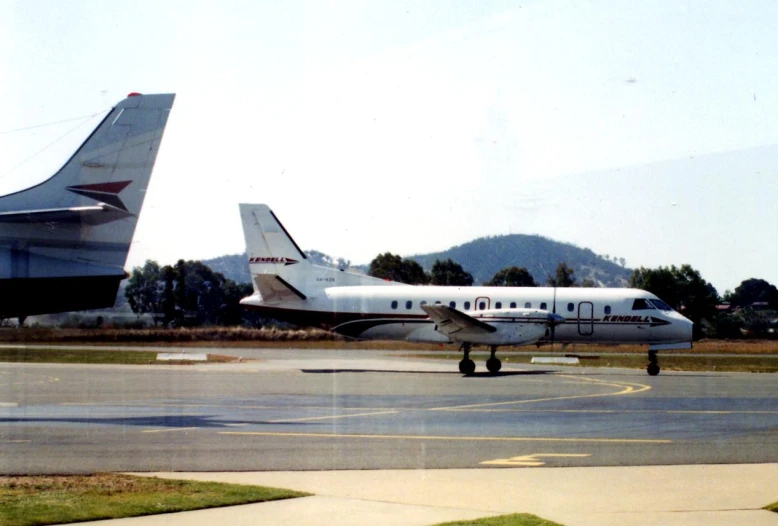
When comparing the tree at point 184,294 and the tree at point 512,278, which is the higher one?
the tree at point 512,278

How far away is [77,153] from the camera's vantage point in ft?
55.1

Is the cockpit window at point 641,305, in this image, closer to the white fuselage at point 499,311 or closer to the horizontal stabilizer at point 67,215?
the white fuselage at point 499,311

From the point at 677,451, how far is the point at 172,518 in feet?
25.3

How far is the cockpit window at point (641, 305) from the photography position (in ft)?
116

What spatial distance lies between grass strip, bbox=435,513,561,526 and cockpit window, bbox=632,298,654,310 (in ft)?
93.6

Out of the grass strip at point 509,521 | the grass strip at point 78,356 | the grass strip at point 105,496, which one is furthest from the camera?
the grass strip at point 78,356

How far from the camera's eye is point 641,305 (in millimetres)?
35594

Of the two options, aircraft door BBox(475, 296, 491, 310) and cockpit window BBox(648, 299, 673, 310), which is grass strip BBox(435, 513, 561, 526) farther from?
cockpit window BBox(648, 299, 673, 310)

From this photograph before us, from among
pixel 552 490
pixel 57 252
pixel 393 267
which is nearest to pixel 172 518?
pixel 552 490

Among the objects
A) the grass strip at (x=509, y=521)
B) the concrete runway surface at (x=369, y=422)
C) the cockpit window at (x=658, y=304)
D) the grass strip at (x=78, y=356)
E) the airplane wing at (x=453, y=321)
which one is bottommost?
the grass strip at (x=78, y=356)

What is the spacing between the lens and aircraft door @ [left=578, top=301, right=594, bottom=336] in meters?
35.3

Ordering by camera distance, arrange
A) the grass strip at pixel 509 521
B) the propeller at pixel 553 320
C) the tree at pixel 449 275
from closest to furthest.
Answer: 1. the grass strip at pixel 509 521
2. the propeller at pixel 553 320
3. the tree at pixel 449 275

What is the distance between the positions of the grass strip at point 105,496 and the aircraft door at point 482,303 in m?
25.8

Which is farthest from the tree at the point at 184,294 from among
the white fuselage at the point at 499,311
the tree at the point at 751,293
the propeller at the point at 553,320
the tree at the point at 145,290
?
the tree at the point at 751,293
